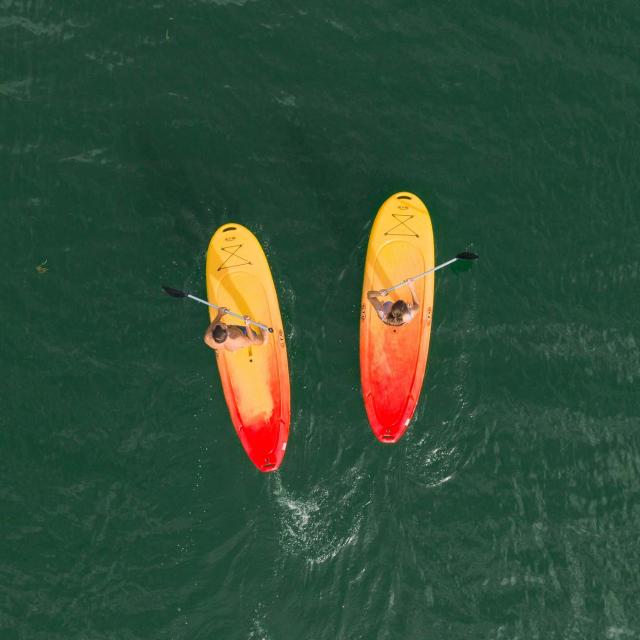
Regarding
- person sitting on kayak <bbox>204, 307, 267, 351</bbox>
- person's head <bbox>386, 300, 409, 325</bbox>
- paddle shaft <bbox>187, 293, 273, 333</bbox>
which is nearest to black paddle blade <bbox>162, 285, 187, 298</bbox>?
paddle shaft <bbox>187, 293, 273, 333</bbox>

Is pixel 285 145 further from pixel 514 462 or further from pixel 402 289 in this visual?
pixel 514 462

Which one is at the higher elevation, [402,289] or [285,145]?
[285,145]

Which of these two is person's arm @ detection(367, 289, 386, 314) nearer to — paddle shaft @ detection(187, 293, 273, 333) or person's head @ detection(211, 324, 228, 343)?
paddle shaft @ detection(187, 293, 273, 333)

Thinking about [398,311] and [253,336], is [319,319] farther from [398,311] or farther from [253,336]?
[398,311]

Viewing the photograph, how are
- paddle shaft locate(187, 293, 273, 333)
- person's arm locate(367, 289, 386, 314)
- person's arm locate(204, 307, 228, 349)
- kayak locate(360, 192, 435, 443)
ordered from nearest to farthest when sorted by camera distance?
1. person's arm locate(204, 307, 228, 349)
2. paddle shaft locate(187, 293, 273, 333)
3. person's arm locate(367, 289, 386, 314)
4. kayak locate(360, 192, 435, 443)

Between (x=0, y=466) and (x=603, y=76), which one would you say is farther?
(x=603, y=76)

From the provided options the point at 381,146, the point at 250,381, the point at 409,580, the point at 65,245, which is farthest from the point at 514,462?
the point at 65,245
